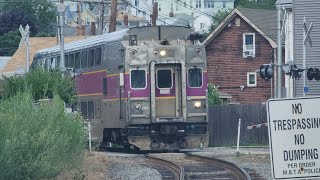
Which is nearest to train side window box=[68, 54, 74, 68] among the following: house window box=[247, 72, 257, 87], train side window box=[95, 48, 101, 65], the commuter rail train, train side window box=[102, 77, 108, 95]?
train side window box=[95, 48, 101, 65]

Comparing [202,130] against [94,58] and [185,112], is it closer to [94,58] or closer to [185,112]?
[185,112]

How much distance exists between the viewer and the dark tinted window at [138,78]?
29.3 meters

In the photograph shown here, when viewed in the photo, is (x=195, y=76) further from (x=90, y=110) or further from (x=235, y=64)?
(x=235, y=64)

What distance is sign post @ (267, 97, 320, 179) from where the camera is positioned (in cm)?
845

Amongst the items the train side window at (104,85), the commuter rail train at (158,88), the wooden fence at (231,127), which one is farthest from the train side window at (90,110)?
the wooden fence at (231,127)

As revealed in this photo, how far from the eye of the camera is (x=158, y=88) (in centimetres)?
2922

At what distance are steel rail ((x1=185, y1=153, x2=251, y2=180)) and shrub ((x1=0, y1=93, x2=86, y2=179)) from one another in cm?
369

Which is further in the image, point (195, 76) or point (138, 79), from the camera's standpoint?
point (195, 76)

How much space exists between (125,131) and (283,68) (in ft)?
20.8

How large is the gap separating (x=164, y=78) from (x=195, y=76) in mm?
992

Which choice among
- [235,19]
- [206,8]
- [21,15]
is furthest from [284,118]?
[206,8]

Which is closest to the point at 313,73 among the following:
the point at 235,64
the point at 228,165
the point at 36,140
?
the point at 228,165

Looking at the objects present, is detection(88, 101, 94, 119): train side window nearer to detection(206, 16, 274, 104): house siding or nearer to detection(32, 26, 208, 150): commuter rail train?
detection(32, 26, 208, 150): commuter rail train

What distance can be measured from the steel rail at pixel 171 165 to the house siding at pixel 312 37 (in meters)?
14.0
